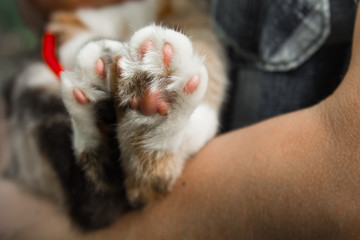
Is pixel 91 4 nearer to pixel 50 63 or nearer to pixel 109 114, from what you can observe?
pixel 50 63

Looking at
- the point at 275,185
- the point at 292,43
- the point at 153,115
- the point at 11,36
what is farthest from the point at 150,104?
the point at 11,36

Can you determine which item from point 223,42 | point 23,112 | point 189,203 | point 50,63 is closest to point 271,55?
point 223,42

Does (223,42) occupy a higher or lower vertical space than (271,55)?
lower

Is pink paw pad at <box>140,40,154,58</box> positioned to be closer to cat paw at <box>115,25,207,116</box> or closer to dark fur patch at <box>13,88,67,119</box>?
cat paw at <box>115,25,207,116</box>

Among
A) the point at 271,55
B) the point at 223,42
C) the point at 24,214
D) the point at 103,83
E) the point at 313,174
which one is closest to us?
the point at 313,174

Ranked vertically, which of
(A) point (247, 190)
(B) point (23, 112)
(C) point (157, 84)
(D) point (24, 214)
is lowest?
(D) point (24, 214)

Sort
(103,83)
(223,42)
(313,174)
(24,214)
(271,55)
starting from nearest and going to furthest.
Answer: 1. (313,174)
2. (103,83)
3. (271,55)
4. (24,214)
5. (223,42)

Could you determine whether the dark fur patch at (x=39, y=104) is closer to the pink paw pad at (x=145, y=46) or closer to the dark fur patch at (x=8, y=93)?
the dark fur patch at (x=8, y=93)

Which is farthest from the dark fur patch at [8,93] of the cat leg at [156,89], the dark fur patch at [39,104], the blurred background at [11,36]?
the blurred background at [11,36]
